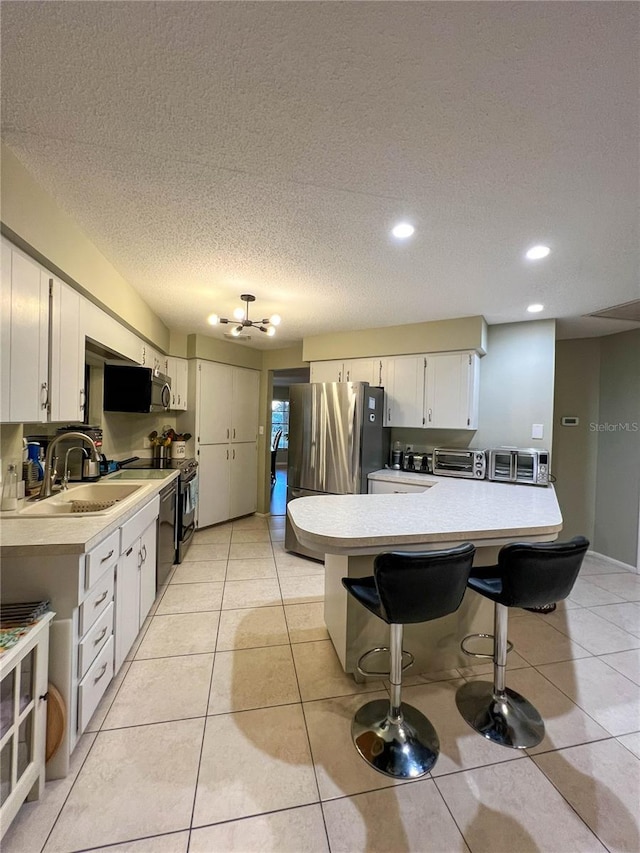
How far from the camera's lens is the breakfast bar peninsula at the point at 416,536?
5.13 ft

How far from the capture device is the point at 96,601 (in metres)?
1.60

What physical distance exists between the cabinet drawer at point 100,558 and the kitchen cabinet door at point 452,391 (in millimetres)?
3059

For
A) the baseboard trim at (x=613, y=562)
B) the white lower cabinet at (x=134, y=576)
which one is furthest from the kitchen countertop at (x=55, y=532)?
the baseboard trim at (x=613, y=562)

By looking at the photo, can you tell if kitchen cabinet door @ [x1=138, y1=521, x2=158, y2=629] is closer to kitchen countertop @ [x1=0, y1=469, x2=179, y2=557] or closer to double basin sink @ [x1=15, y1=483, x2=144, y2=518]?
double basin sink @ [x1=15, y1=483, x2=144, y2=518]

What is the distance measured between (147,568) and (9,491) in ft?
3.27

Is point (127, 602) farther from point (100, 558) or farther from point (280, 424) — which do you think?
point (280, 424)

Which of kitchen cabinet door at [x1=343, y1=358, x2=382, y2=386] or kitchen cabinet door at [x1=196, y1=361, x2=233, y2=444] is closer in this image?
kitchen cabinet door at [x1=343, y1=358, x2=382, y2=386]

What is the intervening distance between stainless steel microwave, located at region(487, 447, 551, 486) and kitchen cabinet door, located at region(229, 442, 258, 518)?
3207mm

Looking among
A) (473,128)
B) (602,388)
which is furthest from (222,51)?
(602,388)

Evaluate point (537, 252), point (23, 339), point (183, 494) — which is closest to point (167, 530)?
point (183, 494)

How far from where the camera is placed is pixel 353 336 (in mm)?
4098

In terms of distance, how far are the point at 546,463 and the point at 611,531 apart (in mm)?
1527

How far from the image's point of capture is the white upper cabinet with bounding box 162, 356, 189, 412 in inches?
166

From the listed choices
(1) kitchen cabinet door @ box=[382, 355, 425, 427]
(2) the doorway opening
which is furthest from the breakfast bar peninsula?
(2) the doorway opening
